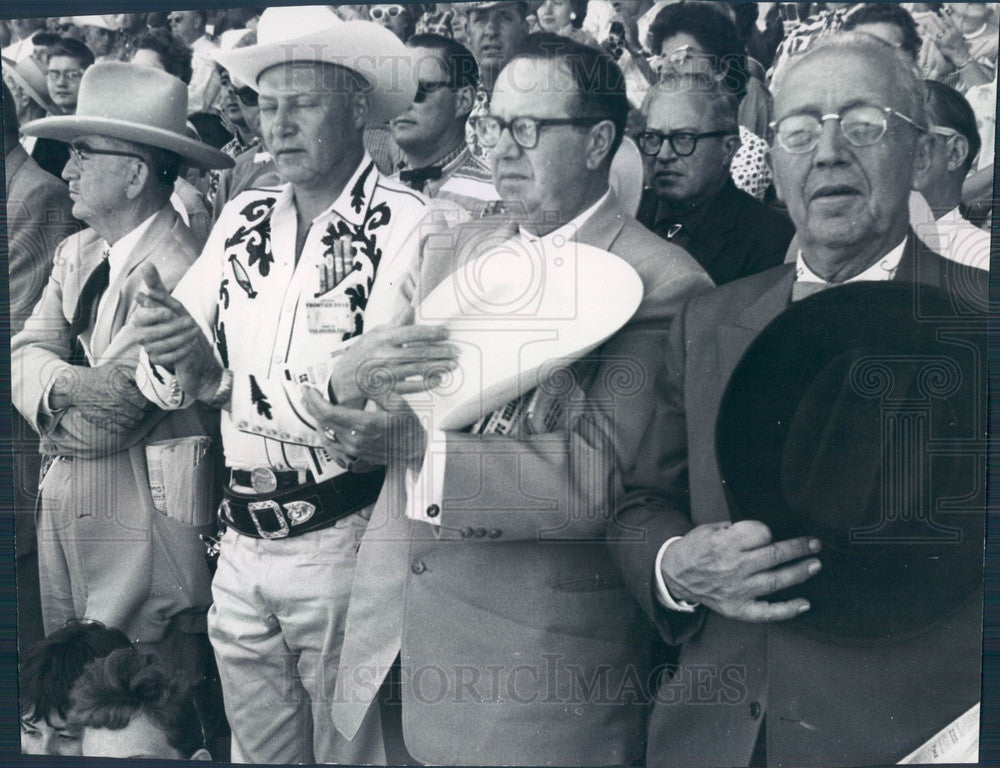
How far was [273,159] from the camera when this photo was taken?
3.63m

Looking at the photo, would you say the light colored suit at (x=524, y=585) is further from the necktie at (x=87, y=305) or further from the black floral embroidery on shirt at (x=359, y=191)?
the necktie at (x=87, y=305)

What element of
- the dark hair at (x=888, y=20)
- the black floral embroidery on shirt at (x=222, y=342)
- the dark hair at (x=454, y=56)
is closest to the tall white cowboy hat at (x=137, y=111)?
the black floral embroidery on shirt at (x=222, y=342)

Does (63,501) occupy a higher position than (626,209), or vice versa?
(626,209)

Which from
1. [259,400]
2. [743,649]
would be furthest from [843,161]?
[259,400]

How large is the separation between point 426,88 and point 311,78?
38 centimetres

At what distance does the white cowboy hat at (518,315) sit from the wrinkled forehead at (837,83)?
2.44ft

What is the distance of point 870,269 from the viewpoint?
3.49m

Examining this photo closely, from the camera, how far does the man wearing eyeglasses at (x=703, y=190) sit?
3477mm

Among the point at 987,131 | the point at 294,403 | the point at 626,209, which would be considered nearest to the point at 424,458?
the point at 294,403

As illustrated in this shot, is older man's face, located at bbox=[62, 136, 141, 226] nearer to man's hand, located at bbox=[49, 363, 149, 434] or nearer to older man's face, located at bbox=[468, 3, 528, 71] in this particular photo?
man's hand, located at bbox=[49, 363, 149, 434]

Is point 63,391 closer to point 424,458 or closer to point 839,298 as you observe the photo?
point 424,458

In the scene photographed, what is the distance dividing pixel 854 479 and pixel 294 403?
1.82 m

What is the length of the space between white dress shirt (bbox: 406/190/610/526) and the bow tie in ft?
1.09

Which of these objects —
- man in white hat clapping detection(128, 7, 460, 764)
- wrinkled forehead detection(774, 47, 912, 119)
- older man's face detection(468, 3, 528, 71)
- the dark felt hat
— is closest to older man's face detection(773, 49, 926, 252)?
wrinkled forehead detection(774, 47, 912, 119)
